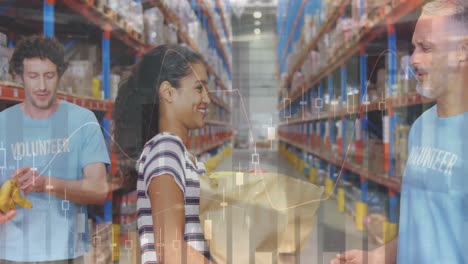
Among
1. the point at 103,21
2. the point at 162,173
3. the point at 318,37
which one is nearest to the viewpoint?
the point at 162,173

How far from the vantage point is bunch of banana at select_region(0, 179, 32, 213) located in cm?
146

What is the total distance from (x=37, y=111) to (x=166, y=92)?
43 centimetres

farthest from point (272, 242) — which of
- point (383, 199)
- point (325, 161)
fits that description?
point (383, 199)

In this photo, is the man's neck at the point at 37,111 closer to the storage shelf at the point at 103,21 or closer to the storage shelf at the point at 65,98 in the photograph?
the storage shelf at the point at 65,98

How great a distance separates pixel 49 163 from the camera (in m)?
1.47

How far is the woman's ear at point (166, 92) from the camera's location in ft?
4.72

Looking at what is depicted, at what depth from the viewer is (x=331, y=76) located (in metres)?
1.65

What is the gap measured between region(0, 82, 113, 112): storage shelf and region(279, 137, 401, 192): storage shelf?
2.13 ft

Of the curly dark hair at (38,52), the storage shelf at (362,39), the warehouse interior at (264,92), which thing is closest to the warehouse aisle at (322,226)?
the warehouse interior at (264,92)

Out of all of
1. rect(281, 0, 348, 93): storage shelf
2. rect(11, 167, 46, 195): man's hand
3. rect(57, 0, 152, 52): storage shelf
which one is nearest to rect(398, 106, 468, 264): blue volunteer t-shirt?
rect(281, 0, 348, 93): storage shelf

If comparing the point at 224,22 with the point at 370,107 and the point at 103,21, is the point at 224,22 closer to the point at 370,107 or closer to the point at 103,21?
the point at 103,21

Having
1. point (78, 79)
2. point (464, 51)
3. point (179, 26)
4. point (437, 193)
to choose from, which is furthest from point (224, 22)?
point (437, 193)

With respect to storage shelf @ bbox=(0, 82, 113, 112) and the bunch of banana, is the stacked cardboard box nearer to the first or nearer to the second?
storage shelf @ bbox=(0, 82, 113, 112)

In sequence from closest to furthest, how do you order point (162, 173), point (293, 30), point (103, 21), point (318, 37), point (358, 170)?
point (162, 173) < point (103, 21) < point (293, 30) < point (358, 170) < point (318, 37)
